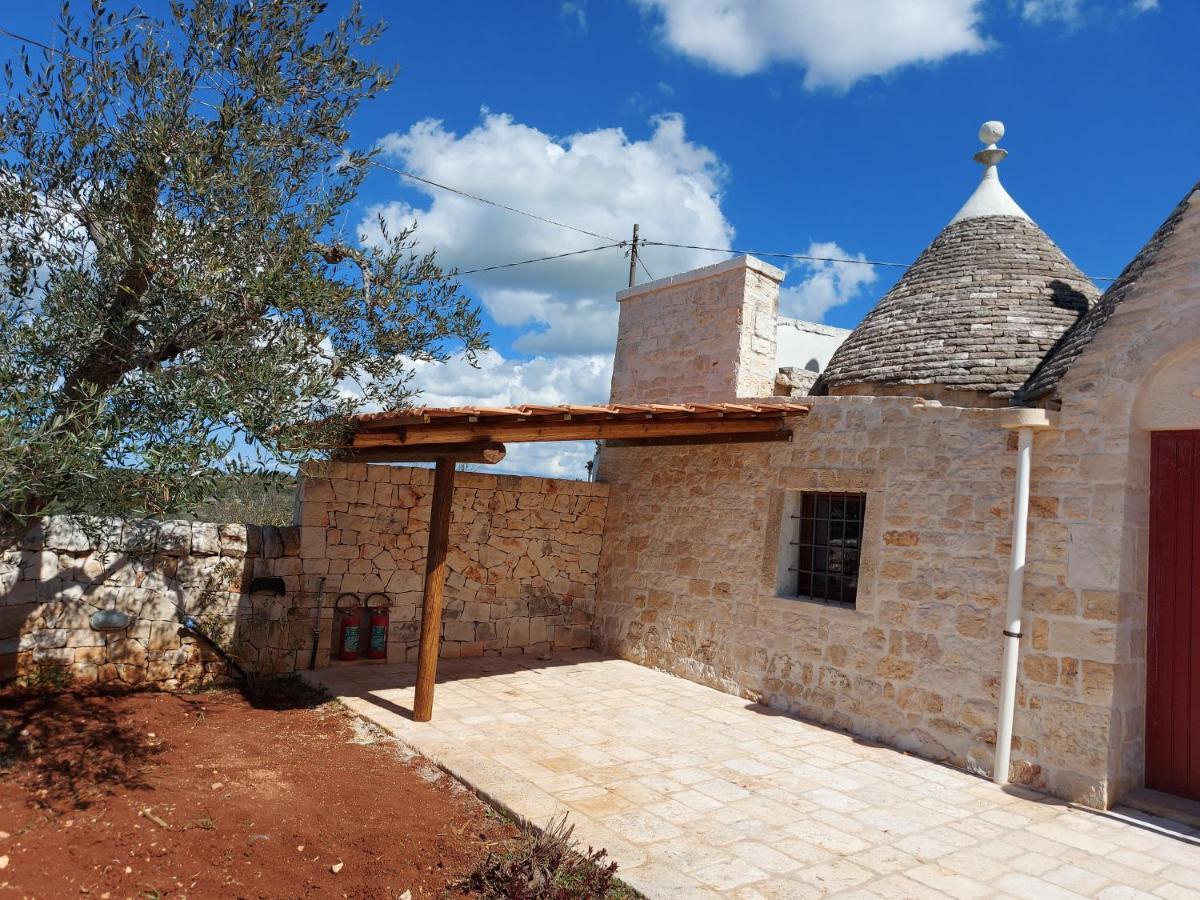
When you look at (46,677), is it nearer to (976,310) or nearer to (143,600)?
(143,600)

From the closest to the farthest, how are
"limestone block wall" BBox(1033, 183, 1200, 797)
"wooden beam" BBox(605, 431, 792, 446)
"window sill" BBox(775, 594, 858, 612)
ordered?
"limestone block wall" BBox(1033, 183, 1200, 797), "window sill" BBox(775, 594, 858, 612), "wooden beam" BBox(605, 431, 792, 446)

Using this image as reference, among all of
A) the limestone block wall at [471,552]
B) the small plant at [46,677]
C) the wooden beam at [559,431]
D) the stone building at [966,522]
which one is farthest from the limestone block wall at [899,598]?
the small plant at [46,677]

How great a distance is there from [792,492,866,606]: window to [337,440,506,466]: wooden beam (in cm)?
336

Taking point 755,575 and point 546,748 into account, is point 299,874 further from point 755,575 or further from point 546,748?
point 755,575

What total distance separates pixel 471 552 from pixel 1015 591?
5575 millimetres

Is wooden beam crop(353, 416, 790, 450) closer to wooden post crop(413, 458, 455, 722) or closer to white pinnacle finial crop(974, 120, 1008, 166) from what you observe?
wooden post crop(413, 458, 455, 722)

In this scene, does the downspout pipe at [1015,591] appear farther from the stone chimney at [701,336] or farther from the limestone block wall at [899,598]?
the stone chimney at [701,336]

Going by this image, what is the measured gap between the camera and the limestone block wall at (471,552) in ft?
26.5

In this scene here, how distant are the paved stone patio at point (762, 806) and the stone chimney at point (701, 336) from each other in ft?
13.4

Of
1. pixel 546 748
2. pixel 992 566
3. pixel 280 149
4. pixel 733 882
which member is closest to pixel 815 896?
pixel 733 882

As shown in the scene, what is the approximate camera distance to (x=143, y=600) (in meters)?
6.82

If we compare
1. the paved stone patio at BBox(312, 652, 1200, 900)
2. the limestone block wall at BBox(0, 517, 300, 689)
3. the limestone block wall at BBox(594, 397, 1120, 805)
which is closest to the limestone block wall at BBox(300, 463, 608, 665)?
the limestone block wall at BBox(0, 517, 300, 689)

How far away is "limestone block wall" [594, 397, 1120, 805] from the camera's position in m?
5.55

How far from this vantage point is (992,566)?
6.04m
